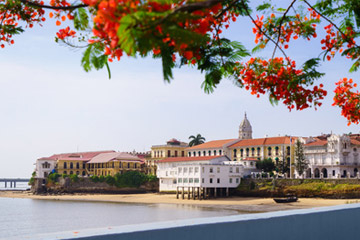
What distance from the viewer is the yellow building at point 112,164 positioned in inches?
4281

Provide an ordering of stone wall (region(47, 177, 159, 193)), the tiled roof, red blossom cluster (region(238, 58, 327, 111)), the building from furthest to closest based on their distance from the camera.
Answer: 1. the tiled roof
2. stone wall (region(47, 177, 159, 193))
3. the building
4. red blossom cluster (region(238, 58, 327, 111))

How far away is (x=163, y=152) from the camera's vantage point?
4498 inches

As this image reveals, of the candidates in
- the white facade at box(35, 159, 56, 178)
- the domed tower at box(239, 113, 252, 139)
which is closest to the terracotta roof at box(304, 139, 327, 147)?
the domed tower at box(239, 113, 252, 139)

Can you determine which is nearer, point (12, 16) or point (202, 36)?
point (202, 36)

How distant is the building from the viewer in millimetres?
84750

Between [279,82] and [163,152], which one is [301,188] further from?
[279,82]

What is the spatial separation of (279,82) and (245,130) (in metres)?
123

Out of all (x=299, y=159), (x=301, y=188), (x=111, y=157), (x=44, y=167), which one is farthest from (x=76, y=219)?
(x=44, y=167)

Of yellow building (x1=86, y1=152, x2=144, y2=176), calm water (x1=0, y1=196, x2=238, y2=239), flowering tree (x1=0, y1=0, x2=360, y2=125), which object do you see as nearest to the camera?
flowering tree (x1=0, y1=0, x2=360, y2=125)

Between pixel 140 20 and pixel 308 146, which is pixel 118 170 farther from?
pixel 140 20

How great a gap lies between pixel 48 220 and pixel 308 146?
183 feet

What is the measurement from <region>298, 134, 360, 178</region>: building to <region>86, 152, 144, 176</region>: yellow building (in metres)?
41.9

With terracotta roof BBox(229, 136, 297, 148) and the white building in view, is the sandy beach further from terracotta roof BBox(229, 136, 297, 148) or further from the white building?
terracotta roof BBox(229, 136, 297, 148)

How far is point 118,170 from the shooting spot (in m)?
108
